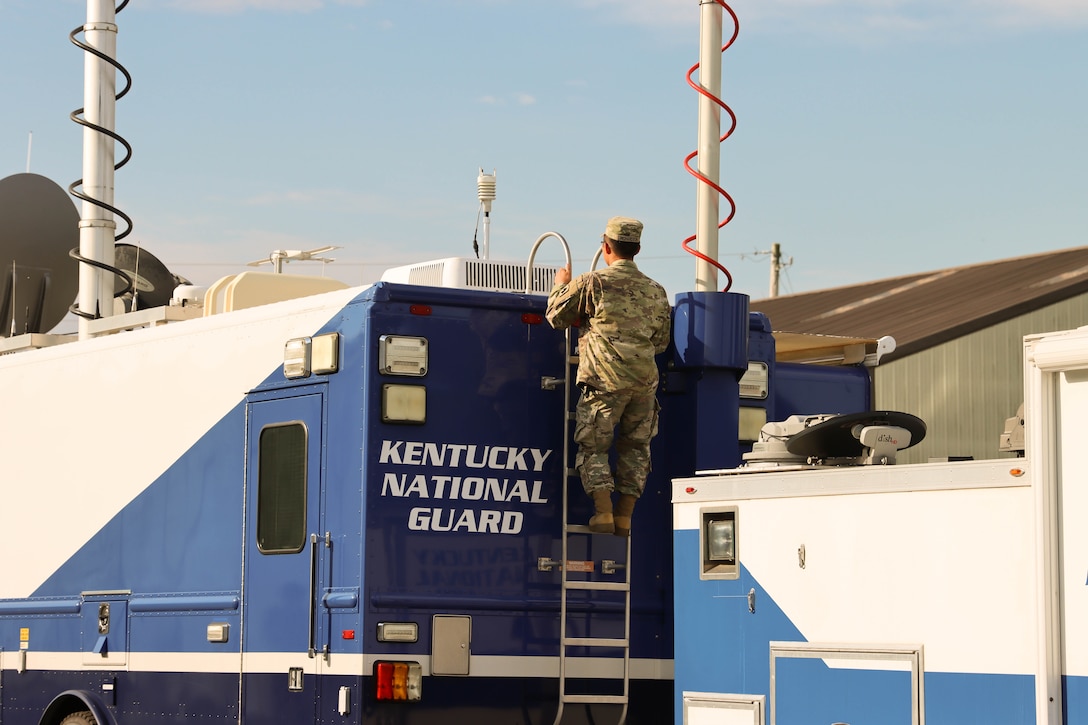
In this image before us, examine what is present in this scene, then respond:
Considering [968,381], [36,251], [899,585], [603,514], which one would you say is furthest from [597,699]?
[968,381]

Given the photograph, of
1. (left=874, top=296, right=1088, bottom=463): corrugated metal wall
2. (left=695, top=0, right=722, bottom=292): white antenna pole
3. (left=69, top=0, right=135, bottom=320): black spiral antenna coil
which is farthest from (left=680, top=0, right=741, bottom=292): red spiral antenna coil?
(left=874, top=296, right=1088, bottom=463): corrugated metal wall

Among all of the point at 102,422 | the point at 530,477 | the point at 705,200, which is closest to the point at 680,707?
the point at 530,477

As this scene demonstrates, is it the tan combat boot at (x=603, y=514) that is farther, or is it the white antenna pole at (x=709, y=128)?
the white antenna pole at (x=709, y=128)

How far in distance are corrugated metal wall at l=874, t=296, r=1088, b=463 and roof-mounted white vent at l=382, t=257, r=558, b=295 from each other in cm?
1907

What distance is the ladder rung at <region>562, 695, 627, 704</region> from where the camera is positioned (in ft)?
27.3

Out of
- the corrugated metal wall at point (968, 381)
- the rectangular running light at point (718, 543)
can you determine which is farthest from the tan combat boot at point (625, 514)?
the corrugated metal wall at point (968, 381)

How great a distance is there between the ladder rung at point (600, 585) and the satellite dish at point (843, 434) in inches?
53.7

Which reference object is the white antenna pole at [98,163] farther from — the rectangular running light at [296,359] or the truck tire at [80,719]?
the rectangular running light at [296,359]

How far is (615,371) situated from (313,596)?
191cm

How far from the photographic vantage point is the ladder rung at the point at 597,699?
8312 mm

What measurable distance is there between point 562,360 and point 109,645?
3.41 meters

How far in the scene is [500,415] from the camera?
849 cm

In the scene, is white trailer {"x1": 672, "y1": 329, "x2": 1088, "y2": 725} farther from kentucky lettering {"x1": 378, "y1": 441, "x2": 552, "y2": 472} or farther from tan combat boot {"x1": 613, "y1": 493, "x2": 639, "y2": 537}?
kentucky lettering {"x1": 378, "y1": 441, "x2": 552, "y2": 472}

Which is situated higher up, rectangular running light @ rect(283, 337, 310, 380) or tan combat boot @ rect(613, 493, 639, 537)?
rectangular running light @ rect(283, 337, 310, 380)
